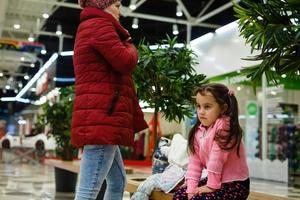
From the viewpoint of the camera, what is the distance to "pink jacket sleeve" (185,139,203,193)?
7.59ft

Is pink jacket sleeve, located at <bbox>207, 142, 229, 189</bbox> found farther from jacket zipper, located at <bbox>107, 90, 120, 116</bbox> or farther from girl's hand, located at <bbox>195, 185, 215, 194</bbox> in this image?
jacket zipper, located at <bbox>107, 90, 120, 116</bbox>

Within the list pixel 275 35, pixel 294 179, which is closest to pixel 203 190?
pixel 275 35

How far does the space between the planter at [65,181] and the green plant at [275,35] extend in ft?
16.4

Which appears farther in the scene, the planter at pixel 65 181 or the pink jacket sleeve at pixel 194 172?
the planter at pixel 65 181

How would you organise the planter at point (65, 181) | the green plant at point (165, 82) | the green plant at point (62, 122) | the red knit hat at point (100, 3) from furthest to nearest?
the green plant at point (62, 122)
the planter at point (65, 181)
the green plant at point (165, 82)
the red knit hat at point (100, 3)

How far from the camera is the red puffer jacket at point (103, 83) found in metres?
2.26

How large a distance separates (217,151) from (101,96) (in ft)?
1.94

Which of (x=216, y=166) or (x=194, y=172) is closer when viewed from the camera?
(x=216, y=166)

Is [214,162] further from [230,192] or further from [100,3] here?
[100,3]

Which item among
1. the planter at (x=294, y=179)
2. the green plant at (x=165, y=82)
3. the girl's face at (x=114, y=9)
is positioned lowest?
the planter at (x=294, y=179)

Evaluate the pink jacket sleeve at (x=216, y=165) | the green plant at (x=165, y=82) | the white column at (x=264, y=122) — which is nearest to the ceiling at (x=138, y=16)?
the white column at (x=264, y=122)

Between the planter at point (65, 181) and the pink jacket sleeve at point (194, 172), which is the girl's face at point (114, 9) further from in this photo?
the planter at point (65, 181)

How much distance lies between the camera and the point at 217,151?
7.24 feet

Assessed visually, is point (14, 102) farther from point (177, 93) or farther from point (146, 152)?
point (177, 93)
